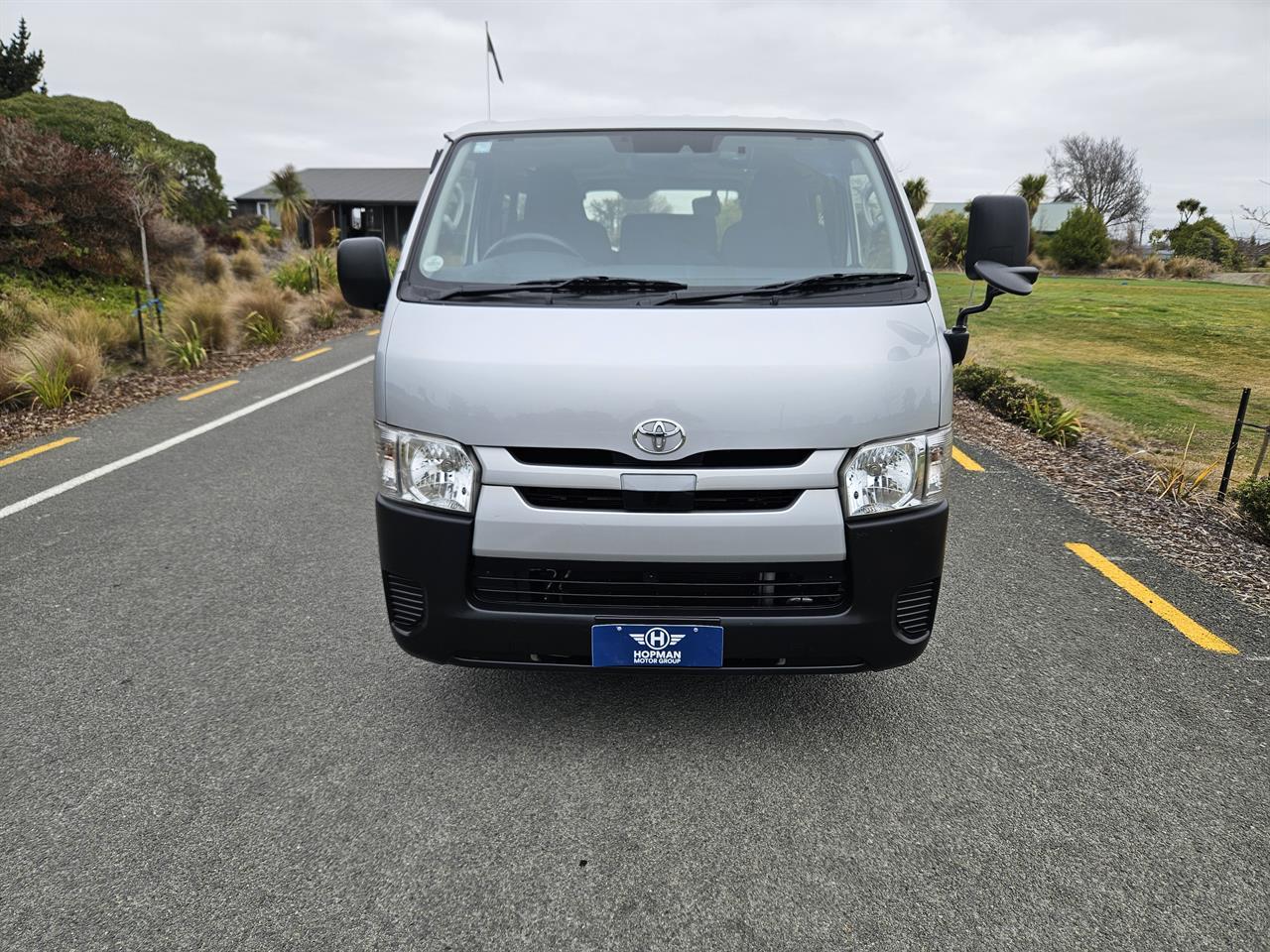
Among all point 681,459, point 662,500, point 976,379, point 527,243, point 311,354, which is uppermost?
point 527,243

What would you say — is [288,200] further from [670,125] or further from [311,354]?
[670,125]

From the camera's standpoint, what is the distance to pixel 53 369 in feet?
28.3

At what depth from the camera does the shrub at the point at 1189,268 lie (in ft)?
77.3

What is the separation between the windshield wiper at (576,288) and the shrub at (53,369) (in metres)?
7.13

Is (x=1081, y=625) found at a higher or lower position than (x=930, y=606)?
lower

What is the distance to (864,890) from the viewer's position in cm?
235

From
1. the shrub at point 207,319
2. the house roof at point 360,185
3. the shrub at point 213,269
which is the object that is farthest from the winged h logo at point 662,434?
the house roof at point 360,185

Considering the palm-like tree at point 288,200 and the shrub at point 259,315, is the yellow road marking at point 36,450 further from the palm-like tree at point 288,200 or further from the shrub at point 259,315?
the palm-like tree at point 288,200

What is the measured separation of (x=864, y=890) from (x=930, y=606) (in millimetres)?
908

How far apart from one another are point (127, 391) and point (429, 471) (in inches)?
326

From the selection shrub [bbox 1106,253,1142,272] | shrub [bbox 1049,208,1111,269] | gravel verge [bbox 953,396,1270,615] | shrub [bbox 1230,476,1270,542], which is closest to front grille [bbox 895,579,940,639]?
gravel verge [bbox 953,396,1270,615]

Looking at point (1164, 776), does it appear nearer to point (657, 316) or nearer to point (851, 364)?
point (851, 364)

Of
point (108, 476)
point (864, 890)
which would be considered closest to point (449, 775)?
point (864, 890)

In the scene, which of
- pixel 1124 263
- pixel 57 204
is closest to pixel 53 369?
pixel 57 204
